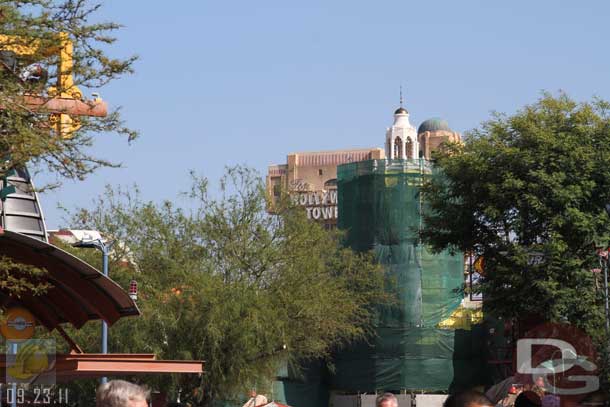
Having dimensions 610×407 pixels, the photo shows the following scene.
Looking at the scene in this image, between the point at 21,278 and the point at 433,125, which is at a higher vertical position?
the point at 433,125

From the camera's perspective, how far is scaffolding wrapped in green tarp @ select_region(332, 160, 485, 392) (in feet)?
237

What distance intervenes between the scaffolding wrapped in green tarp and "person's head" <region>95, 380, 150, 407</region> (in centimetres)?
6384

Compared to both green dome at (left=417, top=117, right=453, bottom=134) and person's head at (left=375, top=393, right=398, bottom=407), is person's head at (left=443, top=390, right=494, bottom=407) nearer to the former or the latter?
person's head at (left=375, top=393, right=398, bottom=407)

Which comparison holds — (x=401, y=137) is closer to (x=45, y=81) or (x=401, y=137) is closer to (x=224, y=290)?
(x=224, y=290)

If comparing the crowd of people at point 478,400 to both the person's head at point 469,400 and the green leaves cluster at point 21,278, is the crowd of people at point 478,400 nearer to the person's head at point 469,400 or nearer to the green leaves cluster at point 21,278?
the person's head at point 469,400

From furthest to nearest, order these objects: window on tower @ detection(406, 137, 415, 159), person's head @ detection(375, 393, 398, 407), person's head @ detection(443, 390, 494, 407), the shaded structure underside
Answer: window on tower @ detection(406, 137, 415, 159) < the shaded structure underside < person's head @ detection(375, 393, 398, 407) < person's head @ detection(443, 390, 494, 407)

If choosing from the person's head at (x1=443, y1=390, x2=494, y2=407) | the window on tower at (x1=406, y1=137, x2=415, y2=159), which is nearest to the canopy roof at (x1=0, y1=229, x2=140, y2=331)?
the person's head at (x1=443, y1=390, x2=494, y2=407)

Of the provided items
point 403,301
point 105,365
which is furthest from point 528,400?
point 403,301

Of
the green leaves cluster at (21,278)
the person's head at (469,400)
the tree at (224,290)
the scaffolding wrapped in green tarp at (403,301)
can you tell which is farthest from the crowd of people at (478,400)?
the scaffolding wrapped in green tarp at (403,301)

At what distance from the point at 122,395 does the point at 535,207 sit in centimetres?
Answer: 3947

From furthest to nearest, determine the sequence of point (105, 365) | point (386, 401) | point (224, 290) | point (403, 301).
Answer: point (403, 301), point (224, 290), point (105, 365), point (386, 401)

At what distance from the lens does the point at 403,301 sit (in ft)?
241

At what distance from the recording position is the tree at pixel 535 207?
147ft

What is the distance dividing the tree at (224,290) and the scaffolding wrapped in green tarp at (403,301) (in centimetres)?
2256
